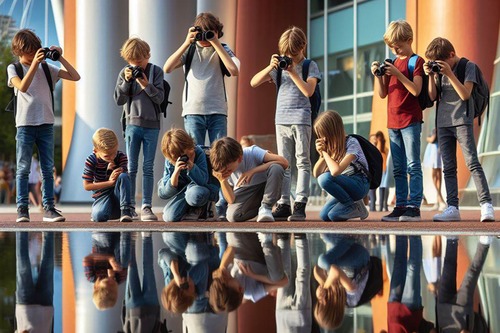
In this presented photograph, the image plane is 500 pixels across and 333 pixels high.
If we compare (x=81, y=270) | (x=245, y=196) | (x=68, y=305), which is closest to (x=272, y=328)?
(x=68, y=305)

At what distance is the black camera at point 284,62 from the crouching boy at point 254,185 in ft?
2.51

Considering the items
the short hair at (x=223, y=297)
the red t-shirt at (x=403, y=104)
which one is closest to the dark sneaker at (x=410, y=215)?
the red t-shirt at (x=403, y=104)

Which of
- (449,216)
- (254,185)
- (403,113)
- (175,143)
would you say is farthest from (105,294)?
(449,216)

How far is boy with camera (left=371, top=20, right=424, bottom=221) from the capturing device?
861 cm

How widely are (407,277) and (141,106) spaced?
5.81 m

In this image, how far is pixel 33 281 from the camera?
12.3 feet

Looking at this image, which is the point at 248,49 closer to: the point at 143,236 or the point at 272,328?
the point at 143,236

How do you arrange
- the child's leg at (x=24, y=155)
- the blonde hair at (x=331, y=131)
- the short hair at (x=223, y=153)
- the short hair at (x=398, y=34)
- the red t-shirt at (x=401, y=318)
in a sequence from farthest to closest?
the child's leg at (x=24, y=155)
the short hair at (x=398, y=34)
the blonde hair at (x=331, y=131)
the short hair at (x=223, y=153)
the red t-shirt at (x=401, y=318)

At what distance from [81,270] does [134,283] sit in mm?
631

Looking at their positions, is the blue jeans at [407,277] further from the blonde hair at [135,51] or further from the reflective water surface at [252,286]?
the blonde hair at [135,51]

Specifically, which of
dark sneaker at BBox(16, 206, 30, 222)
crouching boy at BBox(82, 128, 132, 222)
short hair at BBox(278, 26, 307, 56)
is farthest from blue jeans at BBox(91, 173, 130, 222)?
short hair at BBox(278, 26, 307, 56)

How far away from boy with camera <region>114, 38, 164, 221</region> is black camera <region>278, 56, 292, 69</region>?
129 cm

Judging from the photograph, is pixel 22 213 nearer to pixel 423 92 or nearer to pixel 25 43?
pixel 25 43

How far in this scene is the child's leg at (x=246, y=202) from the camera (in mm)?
8672
